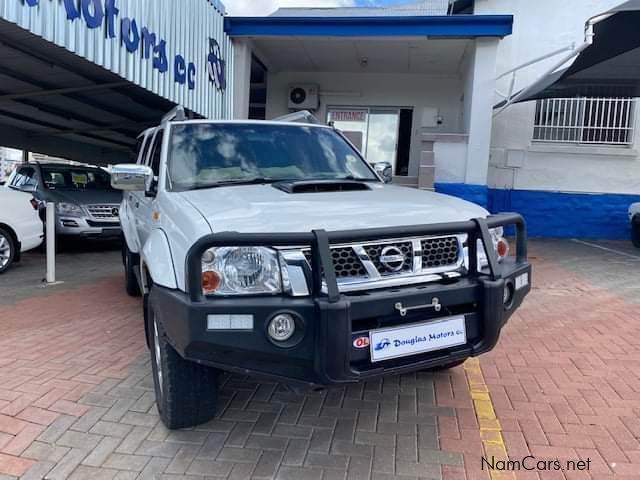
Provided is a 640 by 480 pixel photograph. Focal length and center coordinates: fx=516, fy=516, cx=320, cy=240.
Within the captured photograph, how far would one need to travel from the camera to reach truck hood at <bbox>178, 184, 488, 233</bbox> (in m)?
2.52

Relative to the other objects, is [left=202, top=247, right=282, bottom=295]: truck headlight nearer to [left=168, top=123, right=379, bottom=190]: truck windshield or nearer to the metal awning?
[left=168, top=123, right=379, bottom=190]: truck windshield

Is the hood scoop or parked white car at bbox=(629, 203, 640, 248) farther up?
the hood scoop

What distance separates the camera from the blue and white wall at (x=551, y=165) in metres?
11.9

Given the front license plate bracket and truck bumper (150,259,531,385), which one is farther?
the front license plate bracket

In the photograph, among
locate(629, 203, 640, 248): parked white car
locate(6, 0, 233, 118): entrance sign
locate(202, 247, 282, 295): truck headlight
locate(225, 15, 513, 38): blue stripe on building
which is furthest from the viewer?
locate(629, 203, 640, 248): parked white car

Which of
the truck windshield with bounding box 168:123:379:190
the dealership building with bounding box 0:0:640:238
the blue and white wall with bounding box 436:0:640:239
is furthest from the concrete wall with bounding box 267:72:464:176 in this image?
the truck windshield with bounding box 168:123:379:190

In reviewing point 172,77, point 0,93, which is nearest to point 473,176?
point 172,77

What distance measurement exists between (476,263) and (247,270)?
1233mm

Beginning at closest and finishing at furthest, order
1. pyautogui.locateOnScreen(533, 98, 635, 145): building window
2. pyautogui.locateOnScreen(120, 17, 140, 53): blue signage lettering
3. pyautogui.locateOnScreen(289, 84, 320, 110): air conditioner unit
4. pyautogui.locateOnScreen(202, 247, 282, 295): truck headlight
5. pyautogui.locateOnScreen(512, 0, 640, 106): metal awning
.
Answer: pyautogui.locateOnScreen(202, 247, 282, 295): truck headlight
pyautogui.locateOnScreen(512, 0, 640, 106): metal awning
pyautogui.locateOnScreen(120, 17, 140, 53): blue signage lettering
pyautogui.locateOnScreen(533, 98, 635, 145): building window
pyautogui.locateOnScreen(289, 84, 320, 110): air conditioner unit

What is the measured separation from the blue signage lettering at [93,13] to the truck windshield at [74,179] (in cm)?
362

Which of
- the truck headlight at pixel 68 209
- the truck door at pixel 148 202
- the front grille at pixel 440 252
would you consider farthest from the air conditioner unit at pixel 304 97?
the front grille at pixel 440 252

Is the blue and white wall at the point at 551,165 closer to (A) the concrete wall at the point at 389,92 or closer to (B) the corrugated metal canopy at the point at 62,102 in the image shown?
(A) the concrete wall at the point at 389,92

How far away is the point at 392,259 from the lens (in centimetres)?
264

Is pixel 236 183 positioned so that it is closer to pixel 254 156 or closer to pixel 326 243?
pixel 254 156
